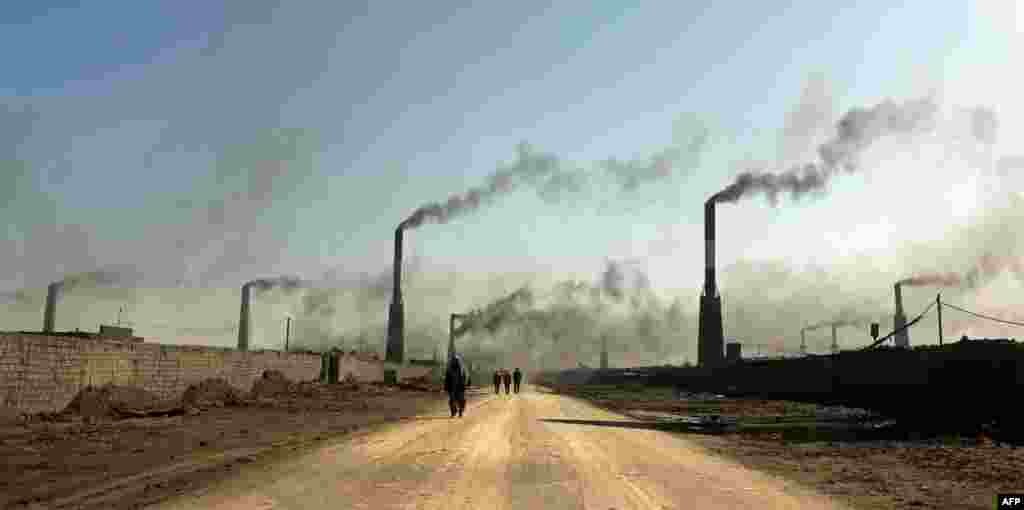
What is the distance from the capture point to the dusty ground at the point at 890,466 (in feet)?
37.7

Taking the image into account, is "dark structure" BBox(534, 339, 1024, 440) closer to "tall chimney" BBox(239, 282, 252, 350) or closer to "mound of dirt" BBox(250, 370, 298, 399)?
"mound of dirt" BBox(250, 370, 298, 399)

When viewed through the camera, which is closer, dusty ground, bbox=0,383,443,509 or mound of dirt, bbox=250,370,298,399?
dusty ground, bbox=0,383,443,509

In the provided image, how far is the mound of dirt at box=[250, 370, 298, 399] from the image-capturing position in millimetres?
40138

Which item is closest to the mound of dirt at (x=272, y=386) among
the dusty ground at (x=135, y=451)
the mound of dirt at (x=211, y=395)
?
the mound of dirt at (x=211, y=395)

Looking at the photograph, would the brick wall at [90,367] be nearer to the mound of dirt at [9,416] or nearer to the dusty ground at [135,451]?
the mound of dirt at [9,416]

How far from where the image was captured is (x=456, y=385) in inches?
1196

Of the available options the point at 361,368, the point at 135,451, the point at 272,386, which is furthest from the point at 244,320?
the point at 135,451

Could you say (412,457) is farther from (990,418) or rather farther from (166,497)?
(990,418)

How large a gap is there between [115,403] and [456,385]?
11.1 m

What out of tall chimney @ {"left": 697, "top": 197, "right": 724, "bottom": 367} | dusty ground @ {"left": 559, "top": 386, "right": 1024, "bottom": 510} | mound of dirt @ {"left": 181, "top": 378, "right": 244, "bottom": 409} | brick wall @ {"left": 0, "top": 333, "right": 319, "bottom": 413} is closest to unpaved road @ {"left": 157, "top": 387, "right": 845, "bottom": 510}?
dusty ground @ {"left": 559, "top": 386, "right": 1024, "bottom": 510}

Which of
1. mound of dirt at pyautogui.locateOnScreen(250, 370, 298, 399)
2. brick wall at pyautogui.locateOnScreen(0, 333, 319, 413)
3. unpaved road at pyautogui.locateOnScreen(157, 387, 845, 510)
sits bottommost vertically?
mound of dirt at pyautogui.locateOnScreen(250, 370, 298, 399)

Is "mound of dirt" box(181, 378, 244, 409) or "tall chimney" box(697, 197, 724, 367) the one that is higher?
"tall chimney" box(697, 197, 724, 367)

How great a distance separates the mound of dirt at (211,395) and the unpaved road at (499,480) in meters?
15.1

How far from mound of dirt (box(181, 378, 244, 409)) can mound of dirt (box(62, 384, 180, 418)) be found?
1.44m
